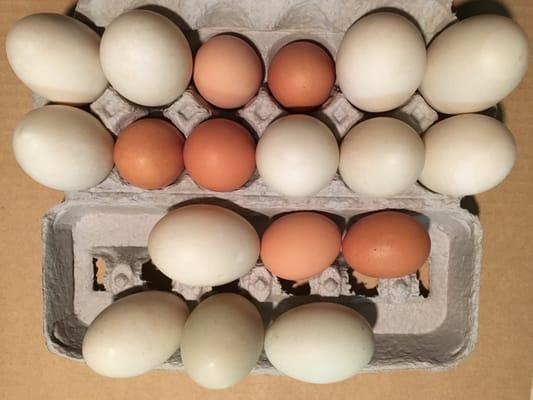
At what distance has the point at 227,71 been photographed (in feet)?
2.56

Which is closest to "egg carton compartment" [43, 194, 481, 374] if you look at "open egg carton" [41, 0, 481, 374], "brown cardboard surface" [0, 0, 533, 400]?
"open egg carton" [41, 0, 481, 374]

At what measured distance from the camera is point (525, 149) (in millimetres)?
986

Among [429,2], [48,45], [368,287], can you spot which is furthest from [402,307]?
[48,45]

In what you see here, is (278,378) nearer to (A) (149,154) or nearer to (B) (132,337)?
(B) (132,337)

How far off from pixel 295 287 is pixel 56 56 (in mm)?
573

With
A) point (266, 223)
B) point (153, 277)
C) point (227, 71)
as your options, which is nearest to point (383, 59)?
point (227, 71)

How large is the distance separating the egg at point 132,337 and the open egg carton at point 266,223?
2.7 inches

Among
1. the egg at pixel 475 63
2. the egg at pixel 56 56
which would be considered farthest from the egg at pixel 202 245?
the egg at pixel 475 63

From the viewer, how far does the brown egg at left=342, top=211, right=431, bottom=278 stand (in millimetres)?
798

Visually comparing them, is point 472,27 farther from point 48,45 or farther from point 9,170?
point 9,170

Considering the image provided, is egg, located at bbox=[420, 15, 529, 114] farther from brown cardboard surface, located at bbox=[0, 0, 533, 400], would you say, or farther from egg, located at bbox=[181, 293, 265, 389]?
egg, located at bbox=[181, 293, 265, 389]

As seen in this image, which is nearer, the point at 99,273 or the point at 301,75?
the point at 301,75

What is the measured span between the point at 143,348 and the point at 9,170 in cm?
47

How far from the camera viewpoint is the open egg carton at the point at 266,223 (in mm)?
848
